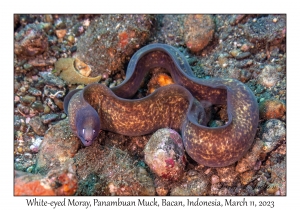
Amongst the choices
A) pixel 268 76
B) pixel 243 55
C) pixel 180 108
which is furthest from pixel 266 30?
pixel 180 108

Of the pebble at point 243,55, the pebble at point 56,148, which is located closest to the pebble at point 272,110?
the pebble at point 243,55

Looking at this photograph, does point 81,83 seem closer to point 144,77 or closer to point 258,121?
point 144,77

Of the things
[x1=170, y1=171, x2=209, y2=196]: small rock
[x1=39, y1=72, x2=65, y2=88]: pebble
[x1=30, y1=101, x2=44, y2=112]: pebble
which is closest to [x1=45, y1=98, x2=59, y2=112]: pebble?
[x1=30, y1=101, x2=44, y2=112]: pebble

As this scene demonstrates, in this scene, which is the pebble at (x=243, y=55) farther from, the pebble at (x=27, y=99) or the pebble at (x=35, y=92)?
the pebble at (x=27, y=99)

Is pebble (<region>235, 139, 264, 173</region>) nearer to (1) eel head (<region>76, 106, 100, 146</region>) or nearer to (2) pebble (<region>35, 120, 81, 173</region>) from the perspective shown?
(1) eel head (<region>76, 106, 100, 146</region>)

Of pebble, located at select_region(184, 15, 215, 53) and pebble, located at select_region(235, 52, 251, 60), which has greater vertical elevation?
pebble, located at select_region(184, 15, 215, 53)
